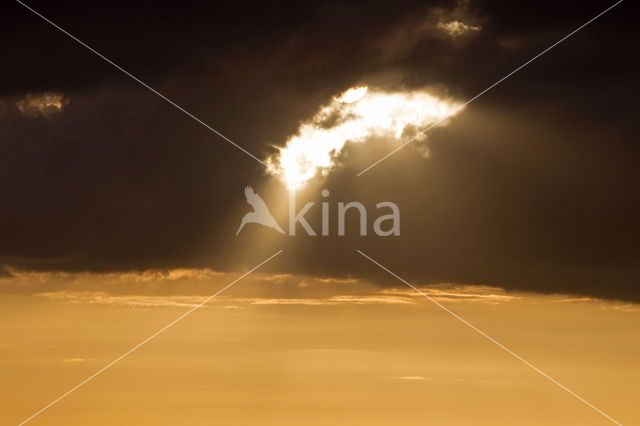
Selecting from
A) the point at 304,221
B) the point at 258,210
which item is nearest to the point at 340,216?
the point at 304,221

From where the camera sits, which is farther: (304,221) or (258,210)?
(258,210)

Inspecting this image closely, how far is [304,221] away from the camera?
2362 inches

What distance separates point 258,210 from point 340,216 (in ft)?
27.9

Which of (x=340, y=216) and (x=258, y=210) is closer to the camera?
(x=340, y=216)

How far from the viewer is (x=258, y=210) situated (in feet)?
212

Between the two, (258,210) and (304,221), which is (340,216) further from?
(258,210)

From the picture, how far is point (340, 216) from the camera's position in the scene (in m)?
58.2

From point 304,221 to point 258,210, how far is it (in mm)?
5693
